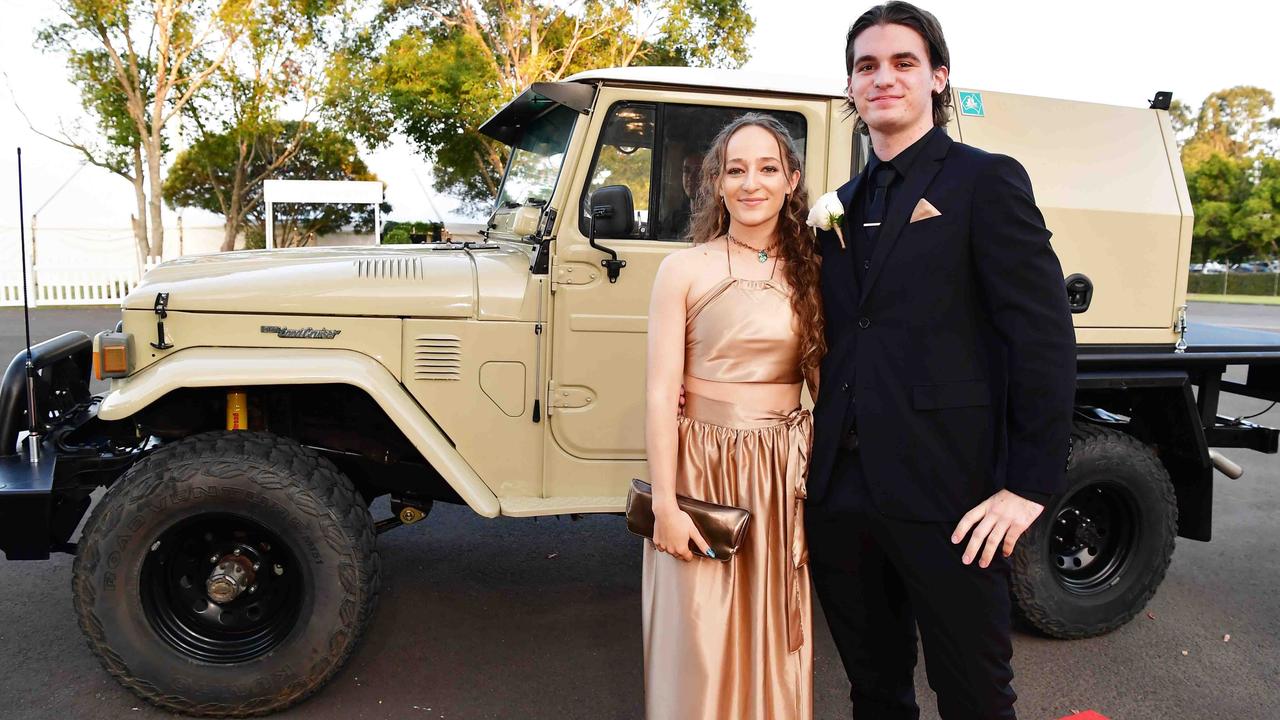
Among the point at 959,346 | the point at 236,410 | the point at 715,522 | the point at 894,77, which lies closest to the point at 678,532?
the point at 715,522

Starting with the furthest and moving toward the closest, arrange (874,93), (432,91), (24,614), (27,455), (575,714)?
(432,91) → (24,614) → (27,455) → (575,714) → (874,93)

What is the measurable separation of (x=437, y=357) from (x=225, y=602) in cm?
119

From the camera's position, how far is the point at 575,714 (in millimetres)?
3115

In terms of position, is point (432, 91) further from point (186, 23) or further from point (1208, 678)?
point (1208, 678)

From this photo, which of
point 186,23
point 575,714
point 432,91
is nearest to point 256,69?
point 186,23

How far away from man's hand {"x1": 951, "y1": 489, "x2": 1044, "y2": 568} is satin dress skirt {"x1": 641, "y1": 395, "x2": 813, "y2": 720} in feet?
1.42

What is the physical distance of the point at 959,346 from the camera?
6.15 ft

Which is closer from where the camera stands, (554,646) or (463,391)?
(463,391)

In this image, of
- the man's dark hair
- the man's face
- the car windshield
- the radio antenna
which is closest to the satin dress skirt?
the man's face

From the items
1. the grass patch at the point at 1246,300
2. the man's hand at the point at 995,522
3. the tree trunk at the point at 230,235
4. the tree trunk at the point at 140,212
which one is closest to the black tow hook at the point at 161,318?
the man's hand at the point at 995,522

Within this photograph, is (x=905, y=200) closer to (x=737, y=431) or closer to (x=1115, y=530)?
(x=737, y=431)

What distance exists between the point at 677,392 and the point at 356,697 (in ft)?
6.55

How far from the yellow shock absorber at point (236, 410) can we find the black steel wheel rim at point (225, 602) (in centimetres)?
35

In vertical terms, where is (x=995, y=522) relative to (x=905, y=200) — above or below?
below
